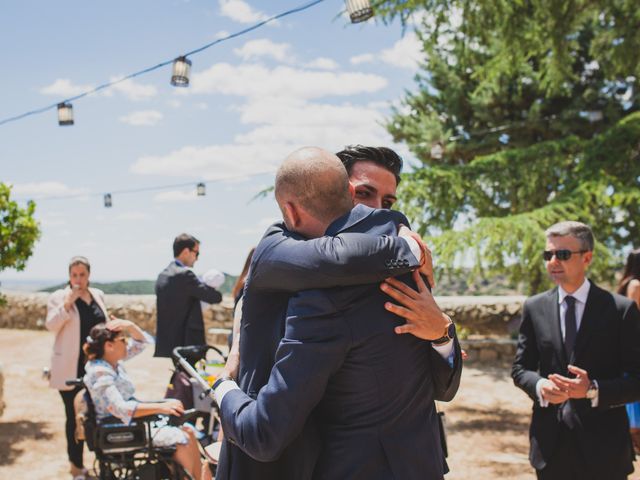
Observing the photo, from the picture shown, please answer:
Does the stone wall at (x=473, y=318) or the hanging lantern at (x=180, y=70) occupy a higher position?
the hanging lantern at (x=180, y=70)

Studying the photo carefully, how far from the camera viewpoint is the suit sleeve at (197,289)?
206 inches

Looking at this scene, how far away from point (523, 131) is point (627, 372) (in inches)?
459

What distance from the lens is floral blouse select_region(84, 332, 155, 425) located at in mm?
3787

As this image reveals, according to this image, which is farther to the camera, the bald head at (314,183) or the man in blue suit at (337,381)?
the bald head at (314,183)

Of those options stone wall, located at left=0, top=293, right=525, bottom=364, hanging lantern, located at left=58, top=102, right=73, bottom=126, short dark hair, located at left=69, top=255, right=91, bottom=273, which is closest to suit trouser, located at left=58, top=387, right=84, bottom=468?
short dark hair, located at left=69, top=255, right=91, bottom=273

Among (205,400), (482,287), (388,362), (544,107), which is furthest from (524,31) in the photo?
(482,287)

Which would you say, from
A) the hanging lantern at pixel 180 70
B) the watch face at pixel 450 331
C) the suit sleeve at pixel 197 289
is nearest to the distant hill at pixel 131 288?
the hanging lantern at pixel 180 70

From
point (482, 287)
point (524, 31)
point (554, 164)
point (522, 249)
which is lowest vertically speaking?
point (482, 287)

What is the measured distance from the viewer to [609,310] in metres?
2.90

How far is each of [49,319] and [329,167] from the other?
Answer: 4.46 m

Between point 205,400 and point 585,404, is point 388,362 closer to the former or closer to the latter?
point 585,404

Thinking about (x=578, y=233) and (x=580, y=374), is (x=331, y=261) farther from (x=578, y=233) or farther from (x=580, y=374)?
(x=578, y=233)

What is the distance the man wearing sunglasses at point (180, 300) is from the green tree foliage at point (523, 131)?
344cm

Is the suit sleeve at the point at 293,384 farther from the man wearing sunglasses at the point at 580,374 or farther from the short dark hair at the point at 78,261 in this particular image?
the short dark hair at the point at 78,261
